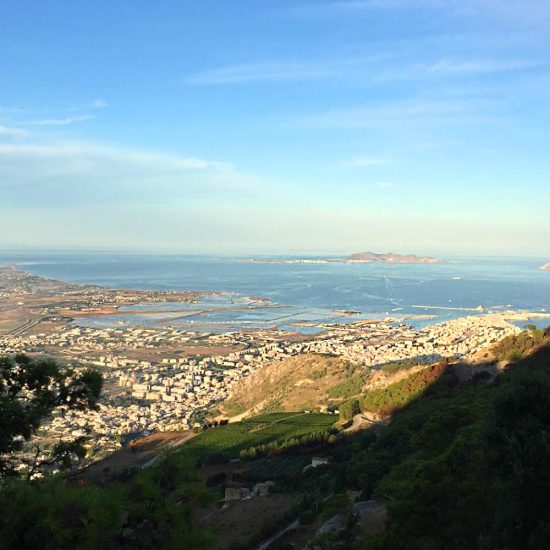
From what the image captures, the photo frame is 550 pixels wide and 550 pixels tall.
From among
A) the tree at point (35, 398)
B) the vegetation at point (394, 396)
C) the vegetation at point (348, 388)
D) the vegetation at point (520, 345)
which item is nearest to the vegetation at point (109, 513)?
the tree at point (35, 398)

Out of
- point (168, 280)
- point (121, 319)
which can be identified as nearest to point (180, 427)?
point (121, 319)

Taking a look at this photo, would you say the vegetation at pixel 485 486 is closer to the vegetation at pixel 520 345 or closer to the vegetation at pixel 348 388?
the vegetation at pixel 520 345

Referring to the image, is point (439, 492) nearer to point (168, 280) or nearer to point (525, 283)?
point (168, 280)

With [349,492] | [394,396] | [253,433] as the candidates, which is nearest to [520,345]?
[394,396]

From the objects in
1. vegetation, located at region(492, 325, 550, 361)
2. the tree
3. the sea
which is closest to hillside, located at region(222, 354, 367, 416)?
vegetation, located at region(492, 325, 550, 361)

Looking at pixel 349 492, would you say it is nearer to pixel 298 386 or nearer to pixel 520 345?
pixel 520 345

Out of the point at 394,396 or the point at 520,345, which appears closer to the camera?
the point at 394,396
